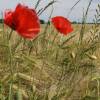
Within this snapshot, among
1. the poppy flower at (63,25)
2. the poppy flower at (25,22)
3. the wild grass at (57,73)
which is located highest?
the poppy flower at (25,22)

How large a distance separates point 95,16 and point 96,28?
5cm

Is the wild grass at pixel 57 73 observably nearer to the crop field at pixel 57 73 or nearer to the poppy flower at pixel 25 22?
the crop field at pixel 57 73

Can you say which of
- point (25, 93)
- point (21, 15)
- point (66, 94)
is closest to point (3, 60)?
point (25, 93)

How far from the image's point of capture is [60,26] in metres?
1.68

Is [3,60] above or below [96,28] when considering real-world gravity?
below

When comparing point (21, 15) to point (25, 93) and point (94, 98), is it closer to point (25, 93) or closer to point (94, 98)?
point (94, 98)

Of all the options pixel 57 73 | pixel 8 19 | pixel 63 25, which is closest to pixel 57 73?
pixel 57 73

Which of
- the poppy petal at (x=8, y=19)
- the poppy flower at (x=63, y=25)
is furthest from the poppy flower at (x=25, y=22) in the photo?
the poppy flower at (x=63, y=25)

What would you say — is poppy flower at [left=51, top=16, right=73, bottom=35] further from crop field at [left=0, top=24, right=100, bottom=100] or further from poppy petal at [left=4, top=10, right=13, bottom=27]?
poppy petal at [left=4, top=10, right=13, bottom=27]

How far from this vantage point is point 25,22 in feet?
3.40

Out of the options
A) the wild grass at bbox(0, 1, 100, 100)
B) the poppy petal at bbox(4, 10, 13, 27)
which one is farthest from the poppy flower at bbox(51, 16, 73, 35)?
the poppy petal at bbox(4, 10, 13, 27)

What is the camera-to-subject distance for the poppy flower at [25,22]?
1.02 m

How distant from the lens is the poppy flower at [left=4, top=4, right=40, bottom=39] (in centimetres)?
102

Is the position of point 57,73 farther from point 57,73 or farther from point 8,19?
point 8,19
